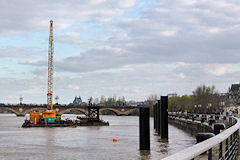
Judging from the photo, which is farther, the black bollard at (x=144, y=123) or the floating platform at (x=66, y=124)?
the floating platform at (x=66, y=124)

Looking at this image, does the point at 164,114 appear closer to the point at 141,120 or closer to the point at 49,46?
the point at 141,120

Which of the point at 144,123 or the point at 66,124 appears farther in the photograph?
the point at 66,124

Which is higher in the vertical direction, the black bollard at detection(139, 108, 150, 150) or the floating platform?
the black bollard at detection(139, 108, 150, 150)

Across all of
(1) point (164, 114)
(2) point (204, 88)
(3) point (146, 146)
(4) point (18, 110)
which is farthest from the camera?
(4) point (18, 110)

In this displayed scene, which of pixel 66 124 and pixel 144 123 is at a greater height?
pixel 144 123

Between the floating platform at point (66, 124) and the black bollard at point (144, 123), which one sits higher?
the black bollard at point (144, 123)

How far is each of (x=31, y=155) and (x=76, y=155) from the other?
12.5 ft

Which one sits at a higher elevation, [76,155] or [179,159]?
[179,159]

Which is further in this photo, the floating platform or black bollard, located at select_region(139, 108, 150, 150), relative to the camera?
the floating platform

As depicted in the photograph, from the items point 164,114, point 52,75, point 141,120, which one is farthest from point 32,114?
point 141,120

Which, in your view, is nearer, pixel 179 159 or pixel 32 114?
pixel 179 159

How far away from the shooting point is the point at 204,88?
140 metres

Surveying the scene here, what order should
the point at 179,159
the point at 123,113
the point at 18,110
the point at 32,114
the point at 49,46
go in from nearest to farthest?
the point at 179,159 < the point at 32,114 < the point at 49,46 < the point at 18,110 < the point at 123,113

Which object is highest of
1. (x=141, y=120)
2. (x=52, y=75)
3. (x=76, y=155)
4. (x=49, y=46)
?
(x=49, y=46)
